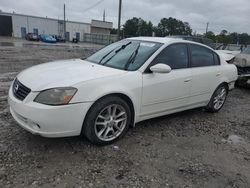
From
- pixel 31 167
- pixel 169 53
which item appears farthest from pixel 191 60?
pixel 31 167

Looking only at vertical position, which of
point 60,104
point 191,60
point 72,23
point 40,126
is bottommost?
point 40,126

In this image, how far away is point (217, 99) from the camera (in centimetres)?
529

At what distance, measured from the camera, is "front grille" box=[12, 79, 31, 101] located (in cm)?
309

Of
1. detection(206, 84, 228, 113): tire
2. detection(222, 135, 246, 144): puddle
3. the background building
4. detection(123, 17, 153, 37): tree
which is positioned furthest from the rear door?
detection(123, 17, 153, 37): tree

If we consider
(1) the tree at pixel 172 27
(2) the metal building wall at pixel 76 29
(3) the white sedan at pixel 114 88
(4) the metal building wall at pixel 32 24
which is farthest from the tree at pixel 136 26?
(3) the white sedan at pixel 114 88

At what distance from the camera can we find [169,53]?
13.6ft

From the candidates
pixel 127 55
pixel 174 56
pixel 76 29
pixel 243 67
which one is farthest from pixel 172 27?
pixel 127 55

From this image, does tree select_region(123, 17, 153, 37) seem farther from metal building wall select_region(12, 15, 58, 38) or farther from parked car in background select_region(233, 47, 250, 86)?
parked car in background select_region(233, 47, 250, 86)

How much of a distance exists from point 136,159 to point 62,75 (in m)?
1.51

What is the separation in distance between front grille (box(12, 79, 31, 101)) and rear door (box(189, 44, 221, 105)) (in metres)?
2.86

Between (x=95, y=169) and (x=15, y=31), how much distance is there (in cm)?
5596

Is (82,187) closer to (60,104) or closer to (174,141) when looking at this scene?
(60,104)

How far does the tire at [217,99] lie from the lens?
515cm

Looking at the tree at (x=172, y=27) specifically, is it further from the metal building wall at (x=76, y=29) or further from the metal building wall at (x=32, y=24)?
the metal building wall at (x=32, y=24)
